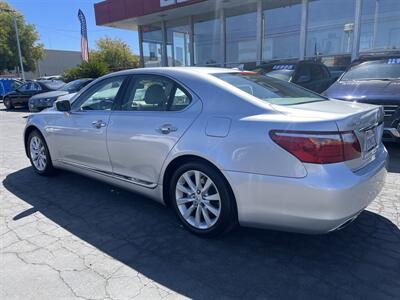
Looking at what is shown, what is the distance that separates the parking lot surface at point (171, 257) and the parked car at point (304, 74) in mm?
5526

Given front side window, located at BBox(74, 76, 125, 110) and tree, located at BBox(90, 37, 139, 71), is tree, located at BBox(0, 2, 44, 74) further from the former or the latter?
front side window, located at BBox(74, 76, 125, 110)

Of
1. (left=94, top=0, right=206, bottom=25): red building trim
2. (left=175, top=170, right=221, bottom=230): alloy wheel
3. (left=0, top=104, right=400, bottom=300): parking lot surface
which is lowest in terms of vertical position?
(left=0, top=104, right=400, bottom=300): parking lot surface

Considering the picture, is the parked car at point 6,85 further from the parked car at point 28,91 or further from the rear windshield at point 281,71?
the rear windshield at point 281,71

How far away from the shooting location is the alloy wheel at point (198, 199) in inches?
118

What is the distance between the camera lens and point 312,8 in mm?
13102

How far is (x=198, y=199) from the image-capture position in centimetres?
309

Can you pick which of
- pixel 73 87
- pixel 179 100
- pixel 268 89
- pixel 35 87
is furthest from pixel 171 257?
pixel 35 87

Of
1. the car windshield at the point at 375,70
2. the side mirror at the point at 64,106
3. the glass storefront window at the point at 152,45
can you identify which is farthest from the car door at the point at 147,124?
the glass storefront window at the point at 152,45

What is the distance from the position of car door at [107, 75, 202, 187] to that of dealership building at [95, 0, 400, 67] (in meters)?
10.8

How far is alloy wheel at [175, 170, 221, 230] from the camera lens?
9.80 ft

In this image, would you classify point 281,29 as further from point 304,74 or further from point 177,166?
point 177,166

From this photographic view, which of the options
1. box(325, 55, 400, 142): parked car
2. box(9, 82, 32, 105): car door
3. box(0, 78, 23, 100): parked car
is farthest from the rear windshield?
box(0, 78, 23, 100): parked car

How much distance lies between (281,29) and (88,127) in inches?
474

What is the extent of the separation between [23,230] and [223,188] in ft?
6.79
